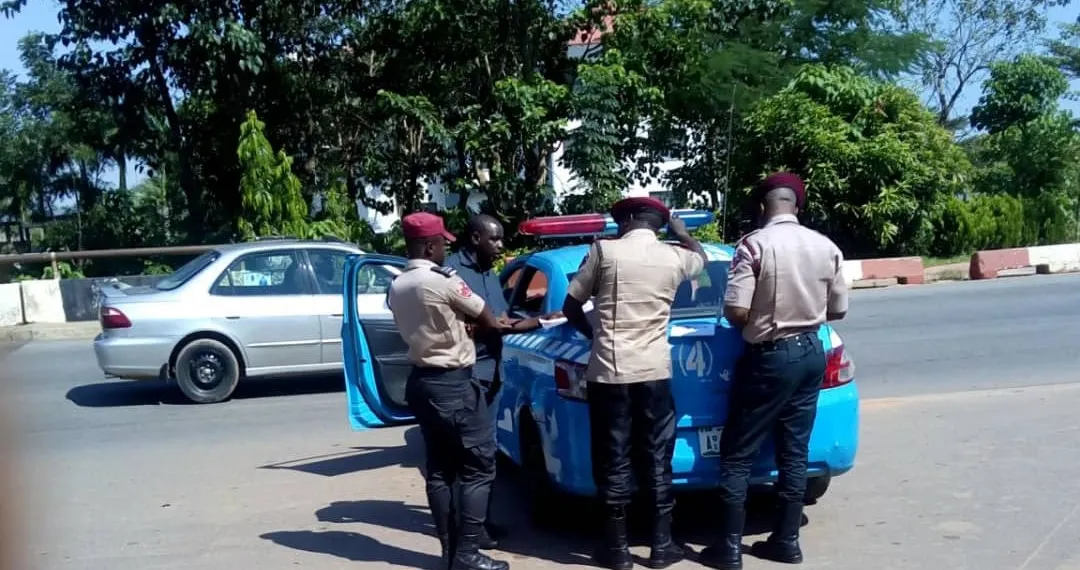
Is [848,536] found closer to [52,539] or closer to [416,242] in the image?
[416,242]

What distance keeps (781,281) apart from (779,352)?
0.33 meters

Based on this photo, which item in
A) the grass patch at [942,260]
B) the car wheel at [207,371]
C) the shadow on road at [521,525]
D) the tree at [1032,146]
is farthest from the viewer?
the tree at [1032,146]

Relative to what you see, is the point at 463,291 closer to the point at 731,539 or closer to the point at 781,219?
the point at 781,219

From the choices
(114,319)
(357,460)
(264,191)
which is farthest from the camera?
(264,191)

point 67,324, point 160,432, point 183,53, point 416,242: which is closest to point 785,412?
point 416,242

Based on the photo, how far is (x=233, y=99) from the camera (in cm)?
2319

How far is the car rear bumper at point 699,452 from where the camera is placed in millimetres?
5668

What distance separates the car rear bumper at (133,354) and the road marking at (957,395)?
6451 millimetres

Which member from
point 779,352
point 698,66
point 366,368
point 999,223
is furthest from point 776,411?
point 999,223

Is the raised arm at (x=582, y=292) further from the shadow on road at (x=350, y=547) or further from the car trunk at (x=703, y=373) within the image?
the shadow on road at (x=350, y=547)

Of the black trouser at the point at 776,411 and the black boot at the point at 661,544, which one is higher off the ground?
the black trouser at the point at 776,411

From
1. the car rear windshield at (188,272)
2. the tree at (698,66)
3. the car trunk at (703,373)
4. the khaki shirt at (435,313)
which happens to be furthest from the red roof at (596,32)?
the khaki shirt at (435,313)

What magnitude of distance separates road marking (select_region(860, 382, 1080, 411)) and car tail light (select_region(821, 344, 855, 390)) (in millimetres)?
3708

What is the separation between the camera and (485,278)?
6262 mm
